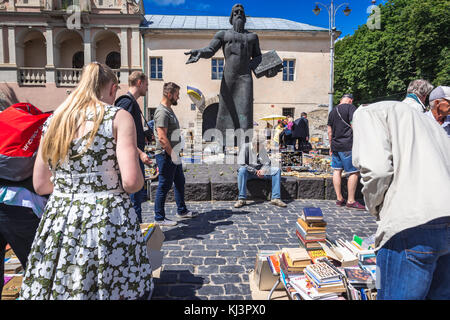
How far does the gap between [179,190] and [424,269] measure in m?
3.72

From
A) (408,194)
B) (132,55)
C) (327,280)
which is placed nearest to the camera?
(408,194)

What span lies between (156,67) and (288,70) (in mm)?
9504

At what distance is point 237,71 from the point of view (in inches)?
A: 249

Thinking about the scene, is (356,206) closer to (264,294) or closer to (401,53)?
(264,294)

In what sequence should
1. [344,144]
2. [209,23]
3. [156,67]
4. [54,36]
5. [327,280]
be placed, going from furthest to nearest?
[209,23] → [156,67] → [54,36] → [344,144] → [327,280]

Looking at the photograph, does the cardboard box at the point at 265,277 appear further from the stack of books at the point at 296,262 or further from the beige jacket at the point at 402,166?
the beige jacket at the point at 402,166

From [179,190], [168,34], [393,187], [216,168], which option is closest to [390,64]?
[168,34]

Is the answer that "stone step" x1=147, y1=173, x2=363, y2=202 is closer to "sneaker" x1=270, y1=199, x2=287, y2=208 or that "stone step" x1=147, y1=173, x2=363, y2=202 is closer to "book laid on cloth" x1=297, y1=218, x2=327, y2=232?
"sneaker" x1=270, y1=199, x2=287, y2=208

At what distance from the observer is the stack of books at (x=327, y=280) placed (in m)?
2.29

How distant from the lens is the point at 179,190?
479cm

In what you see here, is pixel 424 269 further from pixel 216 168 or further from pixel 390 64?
pixel 390 64

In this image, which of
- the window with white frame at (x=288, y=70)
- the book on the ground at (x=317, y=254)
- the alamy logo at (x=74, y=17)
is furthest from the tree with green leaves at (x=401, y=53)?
the book on the ground at (x=317, y=254)

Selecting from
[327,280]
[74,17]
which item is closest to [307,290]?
[327,280]

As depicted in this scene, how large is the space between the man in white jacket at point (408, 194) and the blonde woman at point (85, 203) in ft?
4.38
